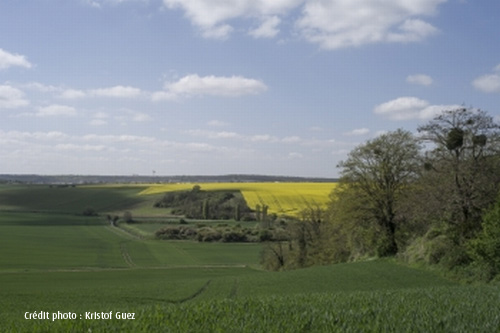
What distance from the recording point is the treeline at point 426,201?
35219 mm

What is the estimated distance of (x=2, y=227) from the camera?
95.6 metres

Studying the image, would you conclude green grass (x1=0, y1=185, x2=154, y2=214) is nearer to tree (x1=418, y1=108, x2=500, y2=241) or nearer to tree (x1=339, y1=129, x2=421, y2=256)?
tree (x1=339, y1=129, x2=421, y2=256)

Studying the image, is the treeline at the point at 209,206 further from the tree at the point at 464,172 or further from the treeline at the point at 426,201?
the tree at the point at 464,172

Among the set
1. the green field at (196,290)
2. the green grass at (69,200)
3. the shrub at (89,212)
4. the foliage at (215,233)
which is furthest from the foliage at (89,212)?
the foliage at (215,233)

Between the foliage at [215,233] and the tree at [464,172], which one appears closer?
the tree at [464,172]

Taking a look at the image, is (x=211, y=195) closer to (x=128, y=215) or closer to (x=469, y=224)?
(x=128, y=215)

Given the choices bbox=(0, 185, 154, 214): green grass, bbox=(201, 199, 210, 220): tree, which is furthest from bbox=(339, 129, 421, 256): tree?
bbox=(0, 185, 154, 214): green grass

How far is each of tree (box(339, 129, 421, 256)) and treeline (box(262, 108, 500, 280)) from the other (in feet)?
0.30

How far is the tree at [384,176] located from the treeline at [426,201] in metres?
0.09

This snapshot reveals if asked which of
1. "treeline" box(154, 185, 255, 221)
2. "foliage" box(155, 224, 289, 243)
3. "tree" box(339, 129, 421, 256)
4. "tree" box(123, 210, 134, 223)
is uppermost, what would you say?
"tree" box(339, 129, 421, 256)

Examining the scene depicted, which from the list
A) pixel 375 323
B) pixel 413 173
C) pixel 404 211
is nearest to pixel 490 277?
pixel 404 211

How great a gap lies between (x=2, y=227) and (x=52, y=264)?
1551 inches

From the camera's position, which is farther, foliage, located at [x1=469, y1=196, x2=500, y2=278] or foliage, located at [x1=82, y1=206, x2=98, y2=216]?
foliage, located at [x1=82, y1=206, x2=98, y2=216]

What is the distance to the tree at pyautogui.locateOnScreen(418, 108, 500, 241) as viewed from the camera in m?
35.6
